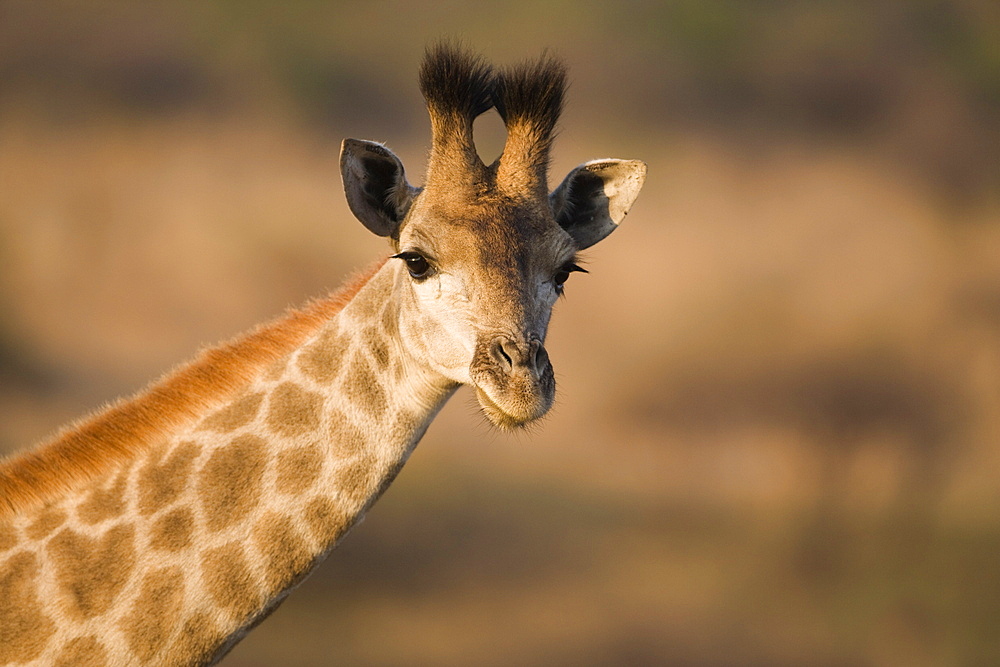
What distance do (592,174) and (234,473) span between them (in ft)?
6.53

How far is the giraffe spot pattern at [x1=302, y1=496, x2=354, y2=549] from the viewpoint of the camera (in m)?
3.96

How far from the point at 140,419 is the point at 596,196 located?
2162 mm

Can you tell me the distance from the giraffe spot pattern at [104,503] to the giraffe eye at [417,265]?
1.37 meters

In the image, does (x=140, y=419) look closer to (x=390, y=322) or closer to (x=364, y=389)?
(x=364, y=389)

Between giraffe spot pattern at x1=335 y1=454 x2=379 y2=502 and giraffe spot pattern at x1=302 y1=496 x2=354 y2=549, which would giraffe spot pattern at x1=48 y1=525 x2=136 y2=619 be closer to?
giraffe spot pattern at x1=302 y1=496 x2=354 y2=549

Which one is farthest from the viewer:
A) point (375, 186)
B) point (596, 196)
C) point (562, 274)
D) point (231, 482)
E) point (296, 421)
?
point (596, 196)

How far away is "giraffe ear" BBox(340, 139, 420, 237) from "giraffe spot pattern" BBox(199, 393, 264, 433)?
0.84 meters

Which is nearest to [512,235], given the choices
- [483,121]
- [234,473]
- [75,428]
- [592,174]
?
[592,174]

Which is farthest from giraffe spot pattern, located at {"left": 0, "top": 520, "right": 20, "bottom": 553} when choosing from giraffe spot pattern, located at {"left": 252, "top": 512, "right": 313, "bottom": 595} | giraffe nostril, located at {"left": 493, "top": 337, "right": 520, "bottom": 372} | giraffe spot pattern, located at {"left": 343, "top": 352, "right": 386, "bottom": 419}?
giraffe nostril, located at {"left": 493, "top": 337, "right": 520, "bottom": 372}

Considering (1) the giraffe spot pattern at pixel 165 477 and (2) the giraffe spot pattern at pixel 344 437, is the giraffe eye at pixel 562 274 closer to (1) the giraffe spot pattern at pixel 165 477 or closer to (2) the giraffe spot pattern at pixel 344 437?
(2) the giraffe spot pattern at pixel 344 437

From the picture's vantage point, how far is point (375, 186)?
4410mm

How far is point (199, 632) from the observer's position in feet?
A: 12.6

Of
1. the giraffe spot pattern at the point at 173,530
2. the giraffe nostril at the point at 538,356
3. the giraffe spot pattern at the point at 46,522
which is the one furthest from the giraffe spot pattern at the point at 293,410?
the giraffe nostril at the point at 538,356

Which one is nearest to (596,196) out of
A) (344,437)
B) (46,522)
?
(344,437)
